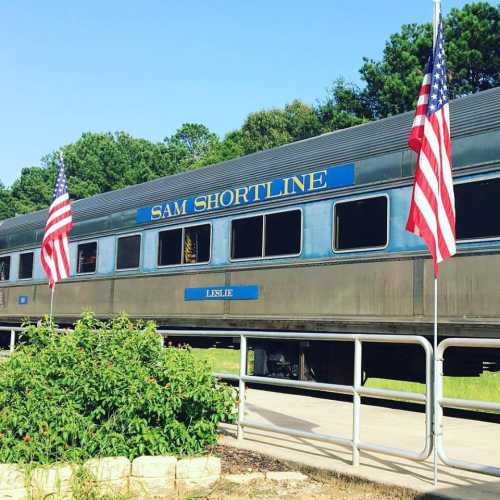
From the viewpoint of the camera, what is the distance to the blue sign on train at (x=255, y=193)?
1087 centimetres

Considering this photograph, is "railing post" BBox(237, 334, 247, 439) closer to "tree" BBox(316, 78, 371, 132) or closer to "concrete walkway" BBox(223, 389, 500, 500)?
"concrete walkway" BBox(223, 389, 500, 500)

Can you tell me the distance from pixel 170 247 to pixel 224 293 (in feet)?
6.65

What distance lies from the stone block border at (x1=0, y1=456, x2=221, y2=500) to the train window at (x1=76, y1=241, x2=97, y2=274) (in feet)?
37.5

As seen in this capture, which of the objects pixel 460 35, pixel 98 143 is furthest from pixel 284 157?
pixel 98 143

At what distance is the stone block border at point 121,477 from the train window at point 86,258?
11425mm

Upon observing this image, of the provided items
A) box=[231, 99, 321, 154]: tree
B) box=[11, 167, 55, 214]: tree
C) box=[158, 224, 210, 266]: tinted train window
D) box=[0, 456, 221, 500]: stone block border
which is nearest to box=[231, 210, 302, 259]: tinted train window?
box=[158, 224, 210, 266]: tinted train window

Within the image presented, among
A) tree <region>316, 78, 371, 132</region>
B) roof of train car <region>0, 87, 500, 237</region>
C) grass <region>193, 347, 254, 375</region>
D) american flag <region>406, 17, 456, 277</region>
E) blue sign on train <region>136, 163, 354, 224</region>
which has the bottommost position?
grass <region>193, 347, 254, 375</region>

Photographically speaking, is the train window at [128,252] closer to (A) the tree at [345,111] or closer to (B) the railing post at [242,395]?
(B) the railing post at [242,395]

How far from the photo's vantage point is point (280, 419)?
8250 millimetres

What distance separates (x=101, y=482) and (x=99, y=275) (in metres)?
11.2

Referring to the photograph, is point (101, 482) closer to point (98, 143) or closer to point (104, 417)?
point (104, 417)

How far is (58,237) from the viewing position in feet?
50.8

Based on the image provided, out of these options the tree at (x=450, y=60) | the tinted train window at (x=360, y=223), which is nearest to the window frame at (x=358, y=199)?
the tinted train window at (x=360, y=223)

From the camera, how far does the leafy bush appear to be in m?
5.51
